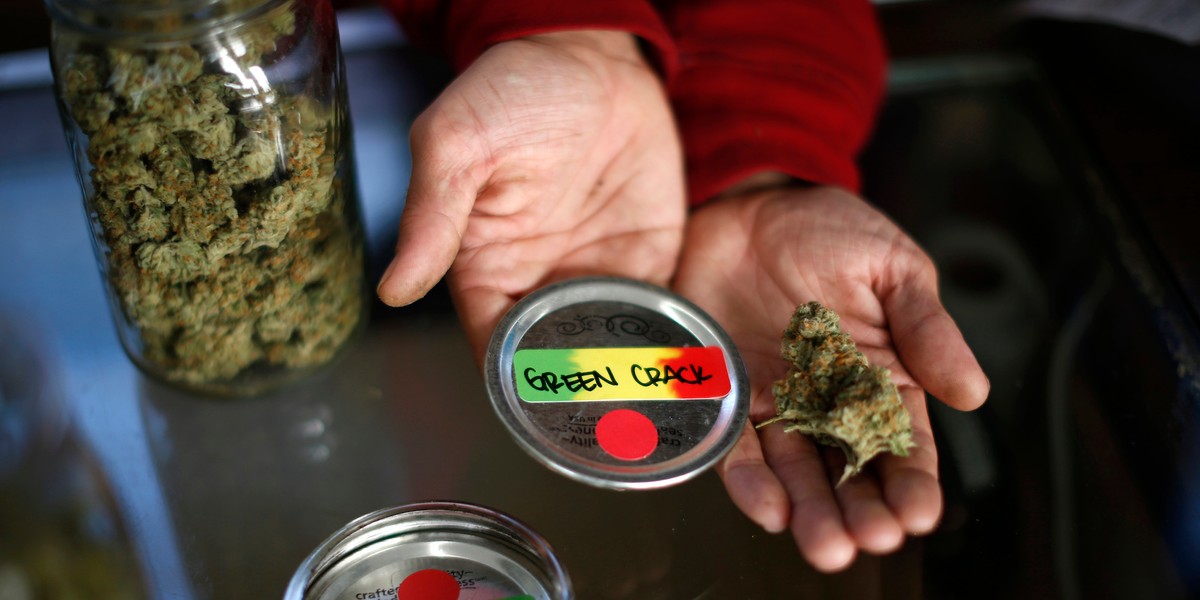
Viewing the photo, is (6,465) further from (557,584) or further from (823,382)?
(823,382)

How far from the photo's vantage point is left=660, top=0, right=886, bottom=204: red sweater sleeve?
1.07 m

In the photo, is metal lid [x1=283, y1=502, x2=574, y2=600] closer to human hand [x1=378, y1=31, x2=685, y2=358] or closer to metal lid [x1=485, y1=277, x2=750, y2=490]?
metal lid [x1=485, y1=277, x2=750, y2=490]

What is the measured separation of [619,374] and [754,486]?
167mm

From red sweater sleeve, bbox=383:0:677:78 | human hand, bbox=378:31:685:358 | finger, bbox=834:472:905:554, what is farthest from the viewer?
red sweater sleeve, bbox=383:0:677:78

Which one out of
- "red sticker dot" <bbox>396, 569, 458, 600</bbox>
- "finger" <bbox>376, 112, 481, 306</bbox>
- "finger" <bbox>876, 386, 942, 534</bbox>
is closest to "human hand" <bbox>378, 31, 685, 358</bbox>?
"finger" <bbox>376, 112, 481, 306</bbox>

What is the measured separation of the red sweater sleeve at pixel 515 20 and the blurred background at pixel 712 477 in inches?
4.5

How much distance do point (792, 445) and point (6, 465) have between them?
0.72 metres

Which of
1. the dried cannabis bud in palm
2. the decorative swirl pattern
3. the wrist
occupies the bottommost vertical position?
the decorative swirl pattern

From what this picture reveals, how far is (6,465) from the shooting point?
82 centimetres

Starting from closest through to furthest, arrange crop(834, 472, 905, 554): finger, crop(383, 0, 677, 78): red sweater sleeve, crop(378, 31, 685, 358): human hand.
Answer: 1. crop(834, 472, 905, 554): finger
2. crop(378, 31, 685, 358): human hand
3. crop(383, 0, 677, 78): red sweater sleeve

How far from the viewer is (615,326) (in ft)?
2.90

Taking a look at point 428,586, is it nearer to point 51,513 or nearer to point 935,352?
point 51,513

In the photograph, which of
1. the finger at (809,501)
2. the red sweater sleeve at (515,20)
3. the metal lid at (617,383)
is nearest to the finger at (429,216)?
the metal lid at (617,383)

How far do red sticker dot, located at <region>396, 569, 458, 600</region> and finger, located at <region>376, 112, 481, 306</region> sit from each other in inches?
9.1
